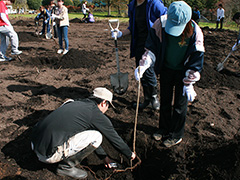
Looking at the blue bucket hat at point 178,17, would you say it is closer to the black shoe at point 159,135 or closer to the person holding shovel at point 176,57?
the person holding shovel at point 176,57

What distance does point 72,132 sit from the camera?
1.92 meters

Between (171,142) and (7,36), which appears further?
(7,36)

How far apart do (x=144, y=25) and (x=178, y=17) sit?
3.41 ft

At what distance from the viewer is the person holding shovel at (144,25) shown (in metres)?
2.62

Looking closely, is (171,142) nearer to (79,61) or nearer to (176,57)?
(176,57)

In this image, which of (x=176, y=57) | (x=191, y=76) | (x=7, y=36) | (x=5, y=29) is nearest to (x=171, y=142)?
(x=191, y=76)

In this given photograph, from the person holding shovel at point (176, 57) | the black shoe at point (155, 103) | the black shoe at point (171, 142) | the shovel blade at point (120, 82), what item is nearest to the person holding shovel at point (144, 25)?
the black shoe at point (155, 103)

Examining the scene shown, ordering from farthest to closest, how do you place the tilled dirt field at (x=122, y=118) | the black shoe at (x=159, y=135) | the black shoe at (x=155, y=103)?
the black shoe at (x=155, y=103) < the black shoe at (x=159, y=135) < the tilled dirt field at (x=122, y=118)

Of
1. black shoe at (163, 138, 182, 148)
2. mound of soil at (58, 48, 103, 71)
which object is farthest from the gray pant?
black shoe at (163, 138, 182, 148)

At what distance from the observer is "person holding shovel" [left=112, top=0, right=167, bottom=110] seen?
2618mm

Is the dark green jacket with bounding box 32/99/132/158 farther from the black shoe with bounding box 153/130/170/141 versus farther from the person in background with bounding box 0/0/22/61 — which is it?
the person in background with bounding box 0/0/22/61

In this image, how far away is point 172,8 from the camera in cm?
184

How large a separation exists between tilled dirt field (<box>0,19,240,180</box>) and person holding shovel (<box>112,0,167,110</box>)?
0.42m

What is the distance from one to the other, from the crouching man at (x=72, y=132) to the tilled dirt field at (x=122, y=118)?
1.11ft
